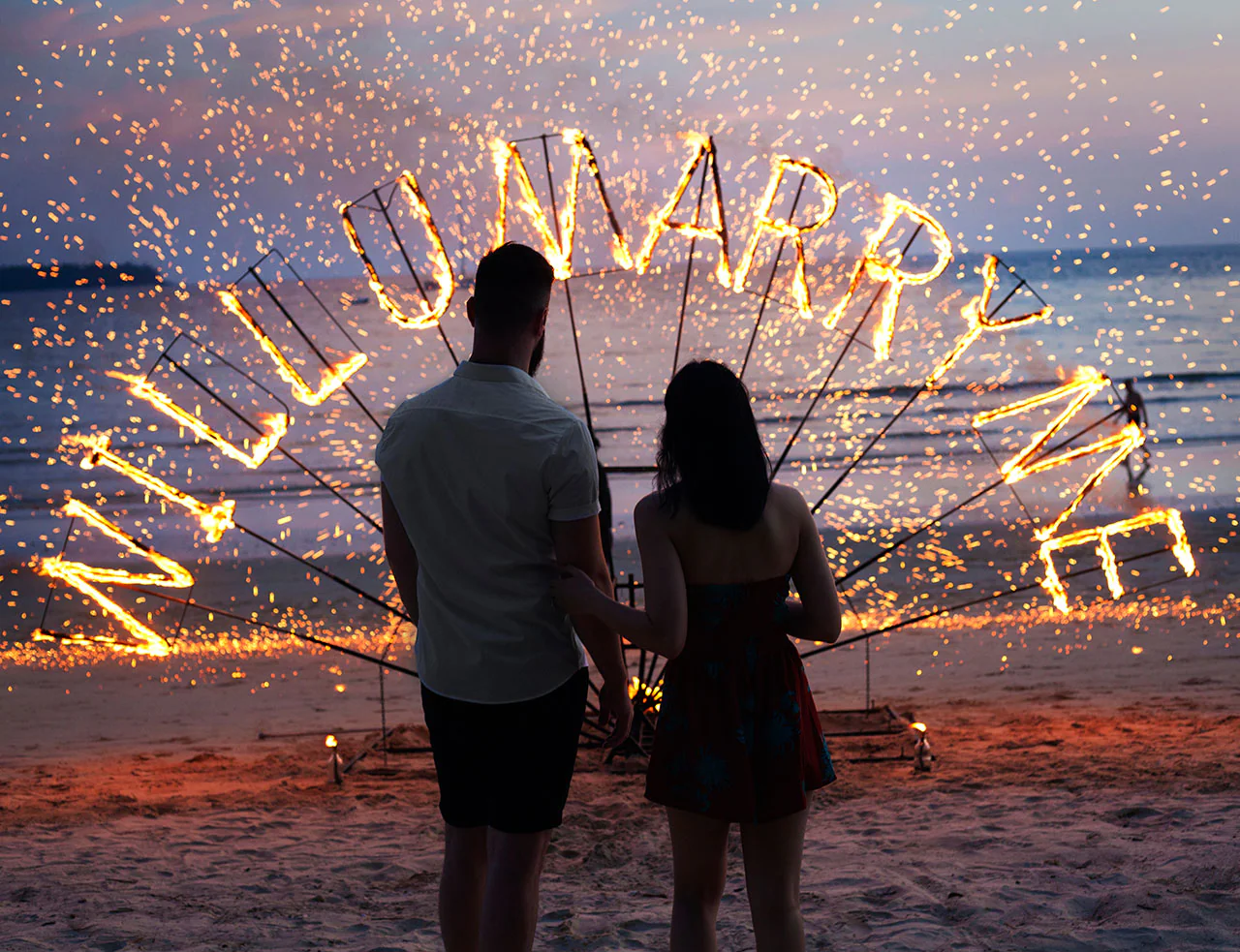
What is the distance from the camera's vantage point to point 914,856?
3.91m

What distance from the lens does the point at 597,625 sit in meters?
2.36

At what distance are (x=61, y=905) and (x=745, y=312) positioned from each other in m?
54.3

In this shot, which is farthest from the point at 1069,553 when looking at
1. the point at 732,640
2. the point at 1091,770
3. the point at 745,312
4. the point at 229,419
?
the point at 745,312

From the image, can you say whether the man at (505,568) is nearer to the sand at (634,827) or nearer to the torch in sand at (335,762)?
the sand at (634,827)

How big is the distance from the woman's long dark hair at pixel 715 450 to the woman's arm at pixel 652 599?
70 millimetres

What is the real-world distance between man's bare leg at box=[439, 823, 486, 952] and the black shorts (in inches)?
3.8

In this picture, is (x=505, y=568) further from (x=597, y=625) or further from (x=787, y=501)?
(x=787, y=501)

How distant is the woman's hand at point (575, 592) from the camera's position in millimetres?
2307

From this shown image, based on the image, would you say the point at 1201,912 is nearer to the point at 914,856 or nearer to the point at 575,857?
the point at 914,856

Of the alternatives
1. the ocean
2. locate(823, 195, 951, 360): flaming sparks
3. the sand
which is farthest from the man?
locate(823, 195, 951, 360): flaming sparks

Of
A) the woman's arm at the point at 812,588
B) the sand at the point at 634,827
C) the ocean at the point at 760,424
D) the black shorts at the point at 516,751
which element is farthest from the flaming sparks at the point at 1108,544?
the black shorts at the point at 516,751

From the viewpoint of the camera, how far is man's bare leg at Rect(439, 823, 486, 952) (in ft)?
8.25

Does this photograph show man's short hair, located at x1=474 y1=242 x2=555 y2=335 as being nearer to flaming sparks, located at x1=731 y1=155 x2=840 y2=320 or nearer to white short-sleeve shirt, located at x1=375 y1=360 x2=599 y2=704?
white short-sleeve shirt, located at x1=375 y1=360 x2=599 y2=704

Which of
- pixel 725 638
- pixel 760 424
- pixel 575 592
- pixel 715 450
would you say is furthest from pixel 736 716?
pixel 760 424
